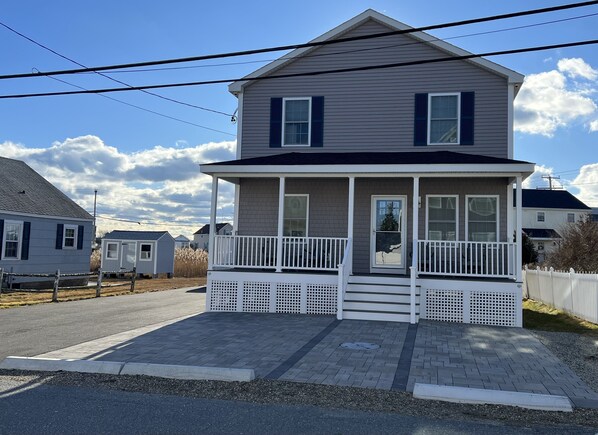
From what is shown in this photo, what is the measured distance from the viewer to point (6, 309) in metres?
14.0

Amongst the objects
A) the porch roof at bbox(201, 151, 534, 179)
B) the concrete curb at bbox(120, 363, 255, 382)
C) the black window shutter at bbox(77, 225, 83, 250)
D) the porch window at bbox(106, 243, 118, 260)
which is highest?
the porch roof at bbox(201, 151, 534, 179)

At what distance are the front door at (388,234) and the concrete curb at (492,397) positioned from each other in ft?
26.7

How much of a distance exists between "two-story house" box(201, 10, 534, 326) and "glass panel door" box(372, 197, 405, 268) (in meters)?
0.03

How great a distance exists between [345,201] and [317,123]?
101 inches

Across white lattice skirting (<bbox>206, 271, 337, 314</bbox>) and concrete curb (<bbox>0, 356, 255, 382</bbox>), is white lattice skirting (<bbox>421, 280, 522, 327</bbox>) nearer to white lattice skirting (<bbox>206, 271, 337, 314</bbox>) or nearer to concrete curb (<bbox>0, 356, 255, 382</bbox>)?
white lattice skirting (<bbox>206, 271, 337, 314</bbox>)

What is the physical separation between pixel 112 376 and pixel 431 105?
11.4 metres

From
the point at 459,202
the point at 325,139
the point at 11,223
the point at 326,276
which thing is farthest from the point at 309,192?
the point at 11,223

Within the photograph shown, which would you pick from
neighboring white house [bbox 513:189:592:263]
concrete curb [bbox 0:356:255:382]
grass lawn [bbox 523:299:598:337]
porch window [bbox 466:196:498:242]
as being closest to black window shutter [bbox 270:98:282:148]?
porch window [bbox 466:196:498:242]

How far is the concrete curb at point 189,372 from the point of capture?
6.82 m

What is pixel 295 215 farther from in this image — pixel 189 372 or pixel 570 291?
pixel 189 372

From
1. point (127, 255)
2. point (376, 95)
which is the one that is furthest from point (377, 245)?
point (127, 255)

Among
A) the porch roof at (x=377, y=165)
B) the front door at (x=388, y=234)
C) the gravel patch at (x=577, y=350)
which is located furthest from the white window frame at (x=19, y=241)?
the gravel patch at (x=577, y=350)

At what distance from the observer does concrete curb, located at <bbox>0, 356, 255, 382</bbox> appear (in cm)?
688

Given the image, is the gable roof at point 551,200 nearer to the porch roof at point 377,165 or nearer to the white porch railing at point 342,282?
the porch roof at point 377,165
